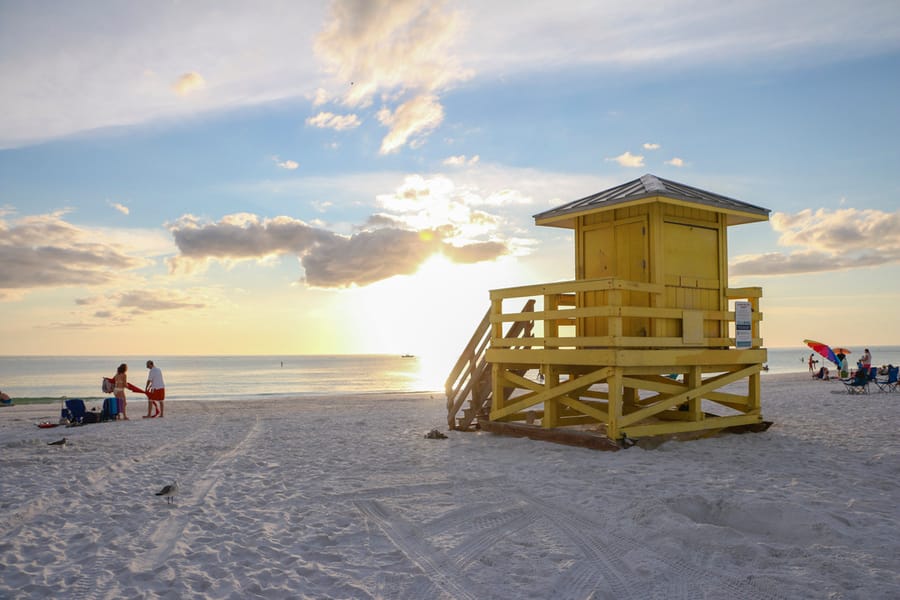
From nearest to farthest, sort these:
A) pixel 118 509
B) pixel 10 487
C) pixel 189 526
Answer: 1. pixel 189 526
2. pixel 118 509
3. pixel 10 487

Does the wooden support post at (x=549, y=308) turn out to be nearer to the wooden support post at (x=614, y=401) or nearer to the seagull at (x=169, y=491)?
the wooden support post at (x=614, y=401)

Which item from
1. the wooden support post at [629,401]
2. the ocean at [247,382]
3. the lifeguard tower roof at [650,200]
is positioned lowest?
the ocean at [247,382]

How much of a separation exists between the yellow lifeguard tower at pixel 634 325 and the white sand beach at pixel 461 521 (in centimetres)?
86

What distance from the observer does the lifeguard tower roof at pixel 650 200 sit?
33.0 ft

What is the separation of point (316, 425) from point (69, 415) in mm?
6311

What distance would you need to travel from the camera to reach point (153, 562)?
505 cm

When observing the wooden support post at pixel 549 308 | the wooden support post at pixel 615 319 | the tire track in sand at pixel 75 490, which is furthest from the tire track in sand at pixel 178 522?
the wooden support post at pixel 615 319

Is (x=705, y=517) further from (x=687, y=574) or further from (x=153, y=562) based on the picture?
(x=153, y=562)

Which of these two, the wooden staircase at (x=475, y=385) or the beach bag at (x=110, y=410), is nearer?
the wooden staircase at (x=475, y=385)

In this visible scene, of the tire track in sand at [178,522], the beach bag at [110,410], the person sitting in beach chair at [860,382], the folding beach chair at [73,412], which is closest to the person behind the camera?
the tire track in sand at [178,522]

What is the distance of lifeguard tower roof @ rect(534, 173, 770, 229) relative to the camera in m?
10.1

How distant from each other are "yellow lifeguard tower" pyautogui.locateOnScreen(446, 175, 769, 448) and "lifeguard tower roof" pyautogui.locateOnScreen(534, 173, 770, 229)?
3 cm

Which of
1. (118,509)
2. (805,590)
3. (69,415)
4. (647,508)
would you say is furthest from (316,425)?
(805,590)

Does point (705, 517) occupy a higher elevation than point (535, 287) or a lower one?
lower
